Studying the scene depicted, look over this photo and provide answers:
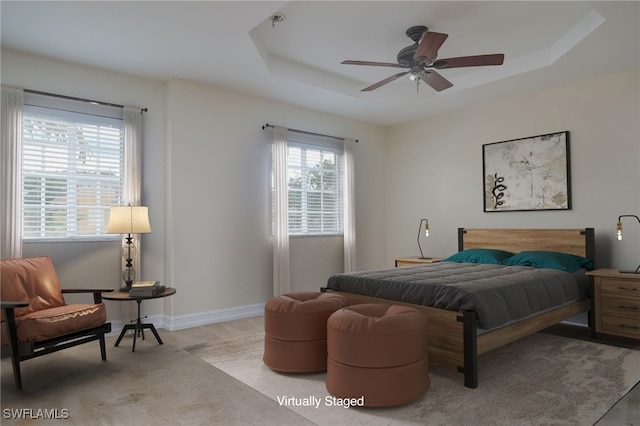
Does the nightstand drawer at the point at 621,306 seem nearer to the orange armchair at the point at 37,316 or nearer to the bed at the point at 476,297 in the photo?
the bed at the point at 476,297

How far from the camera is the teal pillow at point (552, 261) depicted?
13.3 feet

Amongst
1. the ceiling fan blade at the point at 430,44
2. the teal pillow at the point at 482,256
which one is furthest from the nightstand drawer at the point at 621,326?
the ceiling fan blade at the point at 430,44

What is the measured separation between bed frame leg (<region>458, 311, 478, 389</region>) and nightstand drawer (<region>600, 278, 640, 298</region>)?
6.62ft

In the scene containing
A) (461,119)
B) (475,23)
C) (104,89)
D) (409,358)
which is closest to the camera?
(409,358)

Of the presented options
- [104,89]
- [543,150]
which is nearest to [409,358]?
[543,150]

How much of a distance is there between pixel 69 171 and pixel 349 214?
3.59 meters

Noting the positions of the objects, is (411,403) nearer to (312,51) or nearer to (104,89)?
(312,51)

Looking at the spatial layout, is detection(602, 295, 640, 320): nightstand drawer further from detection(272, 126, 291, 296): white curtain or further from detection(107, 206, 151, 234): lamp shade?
detection(107, 206, 151, 234): lamp shade

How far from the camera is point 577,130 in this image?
455cm

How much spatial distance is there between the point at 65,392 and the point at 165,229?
207 cm

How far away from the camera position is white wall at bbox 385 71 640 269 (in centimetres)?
422

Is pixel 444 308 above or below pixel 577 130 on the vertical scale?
below

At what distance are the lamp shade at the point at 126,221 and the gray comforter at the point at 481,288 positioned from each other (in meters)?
1.93

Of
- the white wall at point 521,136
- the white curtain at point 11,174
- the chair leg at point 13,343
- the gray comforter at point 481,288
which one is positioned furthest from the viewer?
the white wall at point 521,136
